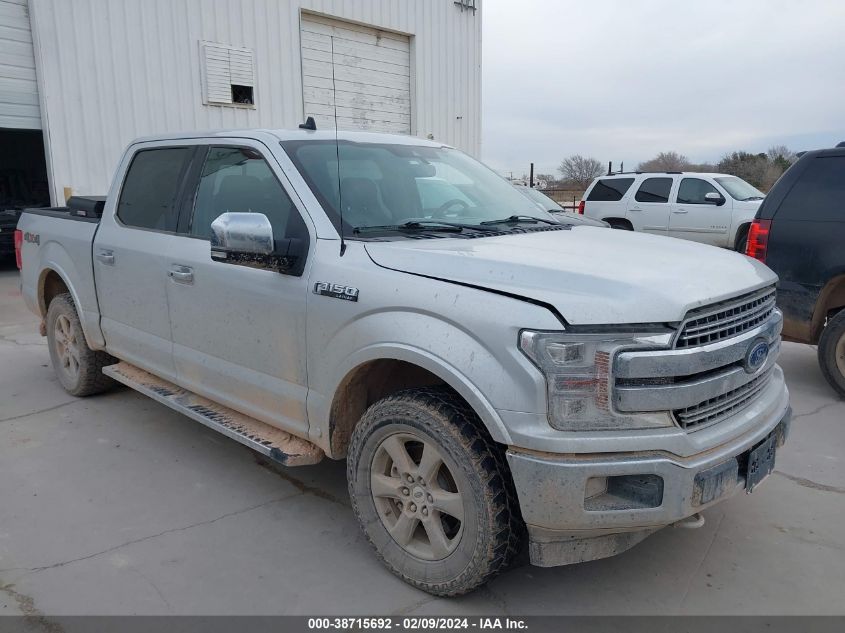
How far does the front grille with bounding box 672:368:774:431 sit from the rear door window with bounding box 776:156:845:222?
3.09 metres

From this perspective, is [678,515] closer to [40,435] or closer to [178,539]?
[178,539]

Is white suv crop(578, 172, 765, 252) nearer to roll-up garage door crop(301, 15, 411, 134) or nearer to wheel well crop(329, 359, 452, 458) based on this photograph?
roll-up garage door crop(301, 15, 411, 134)

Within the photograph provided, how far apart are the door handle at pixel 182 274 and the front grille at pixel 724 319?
262 cm

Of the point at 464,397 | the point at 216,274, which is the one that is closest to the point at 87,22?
the point at 216,274

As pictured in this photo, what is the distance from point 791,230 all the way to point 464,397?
13.6 ft

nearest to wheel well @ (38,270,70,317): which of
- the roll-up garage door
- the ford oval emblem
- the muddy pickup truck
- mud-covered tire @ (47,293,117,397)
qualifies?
mud-covered tire @ (47,293,117,397)

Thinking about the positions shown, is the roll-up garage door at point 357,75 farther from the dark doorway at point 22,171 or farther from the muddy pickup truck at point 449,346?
the muddy pickup truck at point 449,346

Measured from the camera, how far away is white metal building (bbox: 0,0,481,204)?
A: 401 inches

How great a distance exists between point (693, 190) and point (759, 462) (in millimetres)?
12272

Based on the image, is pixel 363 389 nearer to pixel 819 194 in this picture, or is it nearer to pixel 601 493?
pixel 601 493

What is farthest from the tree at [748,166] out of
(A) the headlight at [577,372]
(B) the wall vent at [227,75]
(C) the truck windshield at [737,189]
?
(A) the headlight at [577,372]

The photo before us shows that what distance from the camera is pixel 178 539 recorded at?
3244mm

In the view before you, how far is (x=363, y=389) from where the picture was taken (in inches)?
123

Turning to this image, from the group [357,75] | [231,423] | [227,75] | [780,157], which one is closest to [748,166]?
[780,157]
